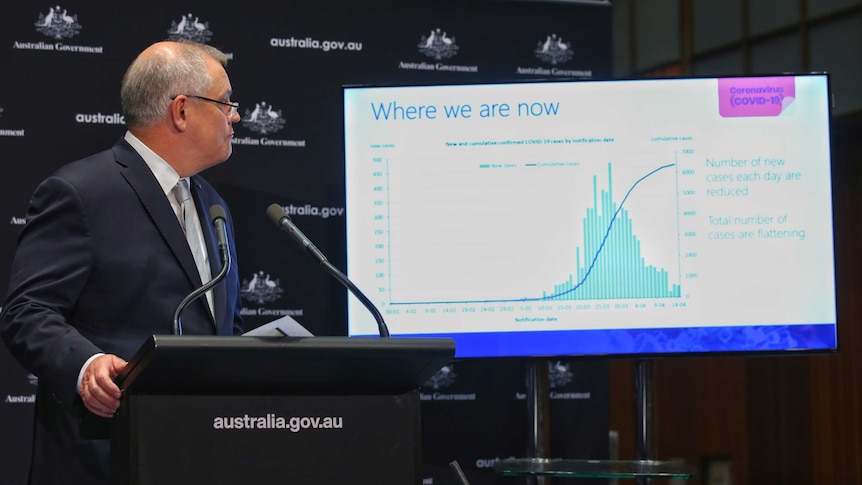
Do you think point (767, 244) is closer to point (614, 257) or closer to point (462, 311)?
point (614, 257)

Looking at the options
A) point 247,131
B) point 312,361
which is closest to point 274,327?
point 312,361

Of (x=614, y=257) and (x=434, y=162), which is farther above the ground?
(x=434, y=162)

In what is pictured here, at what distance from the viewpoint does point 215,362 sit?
181cm

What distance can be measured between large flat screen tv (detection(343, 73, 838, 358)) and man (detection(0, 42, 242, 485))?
67cm

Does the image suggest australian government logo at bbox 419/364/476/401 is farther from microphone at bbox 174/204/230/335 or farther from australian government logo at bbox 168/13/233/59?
microphone at bbox 174/204/230/335

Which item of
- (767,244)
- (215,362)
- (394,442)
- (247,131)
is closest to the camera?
(215,362)

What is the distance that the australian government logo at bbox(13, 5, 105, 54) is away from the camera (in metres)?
3.51

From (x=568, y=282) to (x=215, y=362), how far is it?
1800 mm

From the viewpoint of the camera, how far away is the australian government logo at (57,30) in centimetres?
351

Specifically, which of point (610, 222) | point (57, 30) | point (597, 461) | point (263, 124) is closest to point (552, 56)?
point (610, 222)

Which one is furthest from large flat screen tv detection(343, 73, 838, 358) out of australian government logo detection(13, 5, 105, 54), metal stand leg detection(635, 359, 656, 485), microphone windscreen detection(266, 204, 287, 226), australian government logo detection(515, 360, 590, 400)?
microphone windscreen detection(266, 204, 287, 226)

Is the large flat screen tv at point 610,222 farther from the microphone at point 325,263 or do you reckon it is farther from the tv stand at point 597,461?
the microphone at point 325,263

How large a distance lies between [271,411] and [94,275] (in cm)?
93

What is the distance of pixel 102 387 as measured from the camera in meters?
2.02
